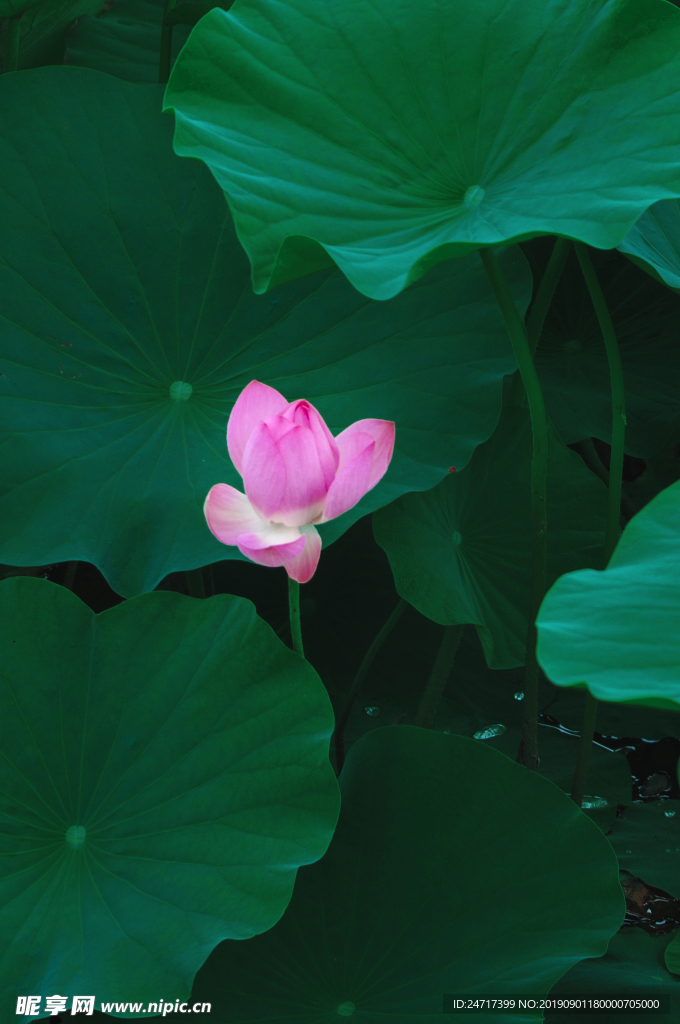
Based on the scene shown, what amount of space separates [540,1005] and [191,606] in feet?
1.64

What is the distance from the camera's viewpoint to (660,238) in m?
1.00

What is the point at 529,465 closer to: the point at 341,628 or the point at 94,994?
the point at 341,628

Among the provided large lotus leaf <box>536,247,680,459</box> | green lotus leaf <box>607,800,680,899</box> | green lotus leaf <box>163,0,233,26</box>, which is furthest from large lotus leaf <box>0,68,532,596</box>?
green lotus leaf <box>607,800,680,899</box>

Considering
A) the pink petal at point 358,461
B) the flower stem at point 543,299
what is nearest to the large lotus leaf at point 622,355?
the flower stem at point 543,299

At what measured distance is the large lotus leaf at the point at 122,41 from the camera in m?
1.44

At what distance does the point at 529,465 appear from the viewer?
1.06 metres

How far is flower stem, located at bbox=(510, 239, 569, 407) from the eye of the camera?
1.07m

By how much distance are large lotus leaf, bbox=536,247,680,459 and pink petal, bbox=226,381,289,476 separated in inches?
33.0

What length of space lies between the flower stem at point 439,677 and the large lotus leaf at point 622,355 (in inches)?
18.1

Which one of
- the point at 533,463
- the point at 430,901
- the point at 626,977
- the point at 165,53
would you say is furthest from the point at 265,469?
the point at 165,53

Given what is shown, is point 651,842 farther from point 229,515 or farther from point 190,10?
point 190,10

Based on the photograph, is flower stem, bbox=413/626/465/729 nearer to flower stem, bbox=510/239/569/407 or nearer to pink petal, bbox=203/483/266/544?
flower stem, bbox=510/239/569/407

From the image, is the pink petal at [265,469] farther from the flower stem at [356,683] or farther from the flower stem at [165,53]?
the flower stem at [165,53]

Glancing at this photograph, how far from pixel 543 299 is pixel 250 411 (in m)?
0.64
